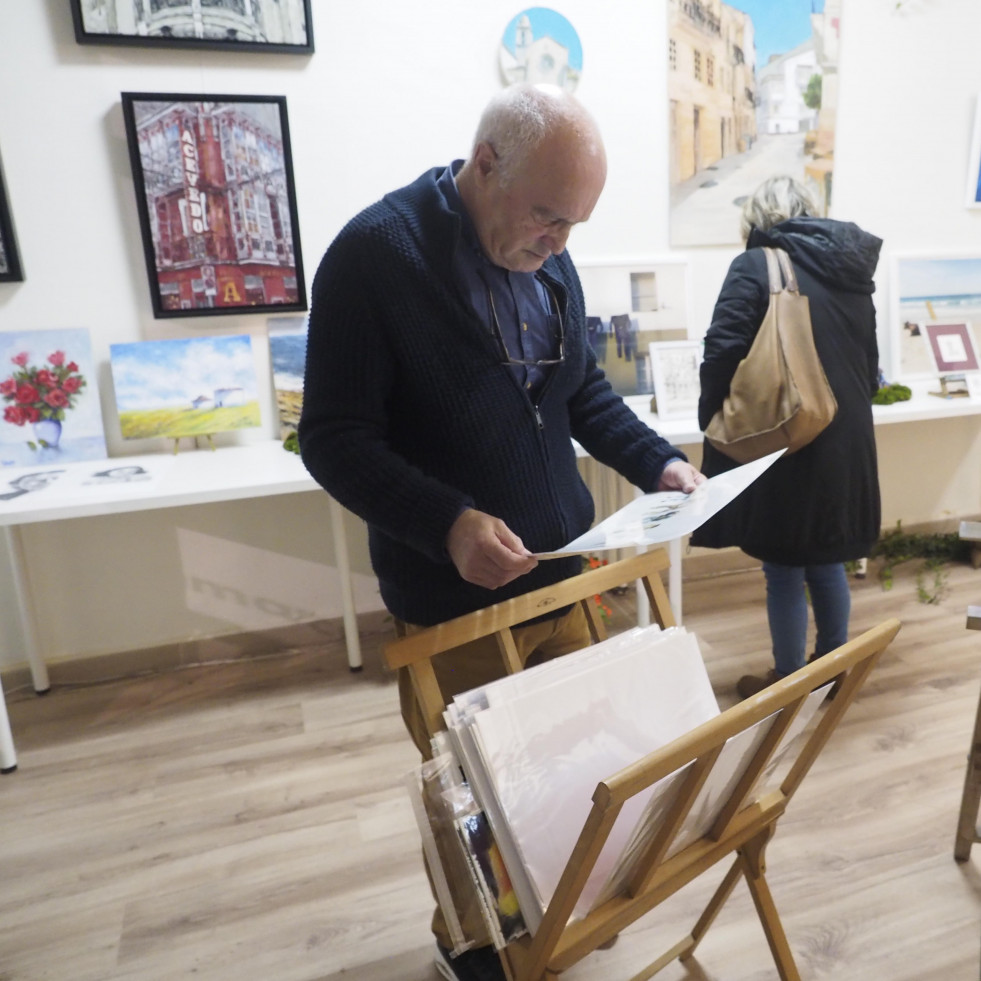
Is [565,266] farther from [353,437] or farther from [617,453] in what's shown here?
[353,437]

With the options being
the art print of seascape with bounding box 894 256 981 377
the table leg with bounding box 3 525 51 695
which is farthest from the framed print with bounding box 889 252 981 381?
the table leg with bounding box 3 525 51 695

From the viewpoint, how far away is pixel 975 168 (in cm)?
303

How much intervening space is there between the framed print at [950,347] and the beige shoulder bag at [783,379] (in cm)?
143

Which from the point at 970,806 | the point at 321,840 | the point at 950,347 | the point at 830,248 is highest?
the point at 830,248

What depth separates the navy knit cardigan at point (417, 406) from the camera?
1.01 metres

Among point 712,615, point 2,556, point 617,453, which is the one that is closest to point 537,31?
point 617,453

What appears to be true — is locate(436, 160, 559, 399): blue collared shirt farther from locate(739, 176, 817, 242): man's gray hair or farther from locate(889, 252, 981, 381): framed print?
locate(889, 252, 981, 381): framed print

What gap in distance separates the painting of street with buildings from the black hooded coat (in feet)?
2.87

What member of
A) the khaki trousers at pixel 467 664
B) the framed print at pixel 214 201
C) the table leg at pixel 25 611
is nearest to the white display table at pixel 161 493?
the table leg at pixel 25 611

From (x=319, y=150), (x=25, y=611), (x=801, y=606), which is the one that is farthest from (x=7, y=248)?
(x=801, y=606)

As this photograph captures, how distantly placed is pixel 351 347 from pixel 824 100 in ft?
8.34

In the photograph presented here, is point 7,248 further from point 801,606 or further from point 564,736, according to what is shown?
point 801,606

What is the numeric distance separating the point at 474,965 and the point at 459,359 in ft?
3.32

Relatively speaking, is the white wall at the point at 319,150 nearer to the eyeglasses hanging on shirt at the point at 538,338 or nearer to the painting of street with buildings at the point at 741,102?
the painting of street with buildings at the point at 741,102
